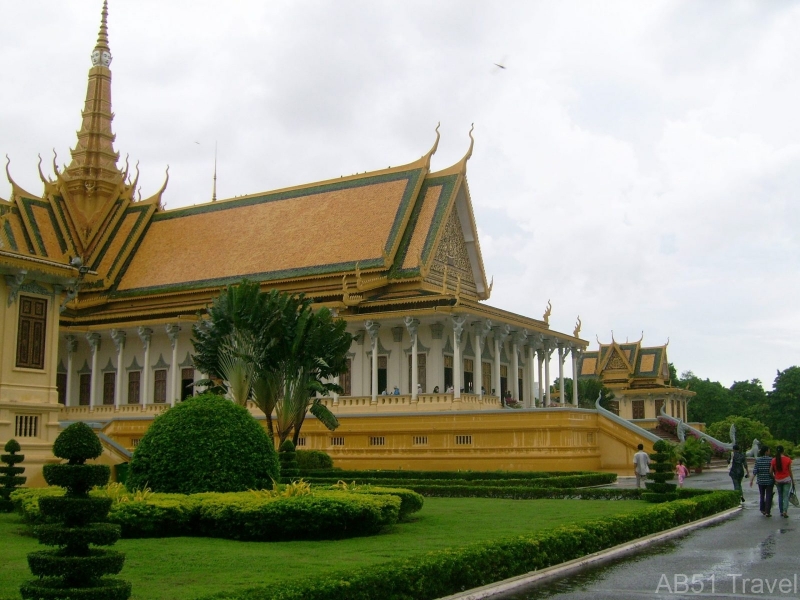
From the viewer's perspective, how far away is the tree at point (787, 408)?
69188 mm

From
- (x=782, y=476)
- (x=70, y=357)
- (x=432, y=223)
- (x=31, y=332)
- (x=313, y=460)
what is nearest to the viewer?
(x=782, y=476)

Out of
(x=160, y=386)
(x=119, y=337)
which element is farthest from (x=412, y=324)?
(x=119, y=337)

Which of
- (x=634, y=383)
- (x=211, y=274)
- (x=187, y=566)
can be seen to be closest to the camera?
(x=187, y=566)

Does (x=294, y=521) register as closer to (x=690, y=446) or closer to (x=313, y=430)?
(x=313, y=430)

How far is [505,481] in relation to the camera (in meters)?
21.5

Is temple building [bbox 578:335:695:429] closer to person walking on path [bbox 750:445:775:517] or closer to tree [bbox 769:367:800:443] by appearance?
tree [bbox 769:367:800:443]

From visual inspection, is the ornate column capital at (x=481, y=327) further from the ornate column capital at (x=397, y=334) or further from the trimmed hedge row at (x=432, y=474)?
the trimmed hedge row at (x=432, y=474)

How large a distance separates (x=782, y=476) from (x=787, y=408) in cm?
5787

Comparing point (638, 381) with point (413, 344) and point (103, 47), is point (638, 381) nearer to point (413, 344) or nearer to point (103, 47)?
point (413, 344)

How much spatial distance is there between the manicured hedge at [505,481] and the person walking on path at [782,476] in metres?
5.47

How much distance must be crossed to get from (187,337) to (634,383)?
33.7 m

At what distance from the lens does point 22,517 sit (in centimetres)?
1398

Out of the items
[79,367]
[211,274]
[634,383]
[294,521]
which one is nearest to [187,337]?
[211,274]

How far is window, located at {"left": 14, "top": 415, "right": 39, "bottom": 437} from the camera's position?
20.4 metres
